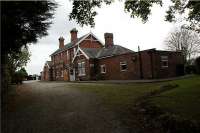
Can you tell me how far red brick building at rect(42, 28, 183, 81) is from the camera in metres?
30.2

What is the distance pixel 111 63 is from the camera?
117 ft

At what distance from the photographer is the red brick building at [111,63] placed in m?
30.2

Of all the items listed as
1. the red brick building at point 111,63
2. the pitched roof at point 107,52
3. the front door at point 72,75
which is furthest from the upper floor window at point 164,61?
the front door at point 72,75

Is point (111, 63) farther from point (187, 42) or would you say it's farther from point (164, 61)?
point (187, 42)

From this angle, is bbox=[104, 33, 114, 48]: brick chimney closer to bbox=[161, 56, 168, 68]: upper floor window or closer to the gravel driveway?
bbox=[161, 56, 168, 68]: upper floor window

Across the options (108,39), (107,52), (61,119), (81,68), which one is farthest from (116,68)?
(61,119)

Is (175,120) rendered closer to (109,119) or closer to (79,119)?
(109,119)

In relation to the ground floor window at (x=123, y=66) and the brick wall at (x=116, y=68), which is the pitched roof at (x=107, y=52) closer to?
the brick wall at (x=116, y=68)

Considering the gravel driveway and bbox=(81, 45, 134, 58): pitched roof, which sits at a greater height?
bbox=(81, 45, 134, 58): pitched roof

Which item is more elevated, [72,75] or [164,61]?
[164,61]

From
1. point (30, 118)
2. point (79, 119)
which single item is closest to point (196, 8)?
point (79, 119)

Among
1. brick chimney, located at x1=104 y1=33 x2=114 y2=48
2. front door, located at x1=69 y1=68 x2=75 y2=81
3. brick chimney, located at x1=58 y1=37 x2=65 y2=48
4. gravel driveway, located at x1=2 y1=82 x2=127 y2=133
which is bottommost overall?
gravel driveway, located at x1=2 y1=82 x2=127 y2=133

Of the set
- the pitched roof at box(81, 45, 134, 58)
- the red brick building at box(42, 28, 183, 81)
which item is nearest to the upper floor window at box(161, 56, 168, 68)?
the red brick building at box(42, 28, 183, 81)

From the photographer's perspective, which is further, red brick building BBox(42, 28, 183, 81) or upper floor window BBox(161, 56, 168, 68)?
upper floor window BBox(161, 56, 168, 68)
